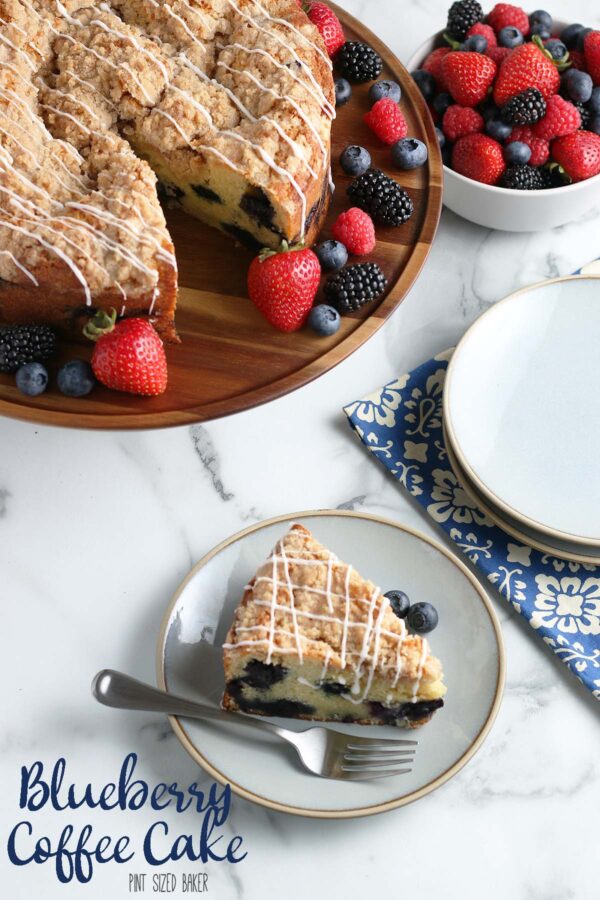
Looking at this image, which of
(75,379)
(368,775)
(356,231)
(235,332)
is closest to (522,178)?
(356,231)

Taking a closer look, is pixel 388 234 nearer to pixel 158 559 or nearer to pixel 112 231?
pixel 112 231

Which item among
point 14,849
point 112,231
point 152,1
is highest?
point 152,1

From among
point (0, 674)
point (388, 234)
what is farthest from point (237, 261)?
point (0, 674)

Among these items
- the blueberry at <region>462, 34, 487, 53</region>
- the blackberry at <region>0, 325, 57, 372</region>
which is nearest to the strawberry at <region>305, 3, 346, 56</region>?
the blueberry at <region>462, 34, 487, 53</region>

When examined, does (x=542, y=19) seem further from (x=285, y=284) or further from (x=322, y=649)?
(x=322, y=649)

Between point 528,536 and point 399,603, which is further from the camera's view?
point 528,536

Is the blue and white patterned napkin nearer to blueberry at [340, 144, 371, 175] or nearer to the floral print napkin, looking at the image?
the floral print napkin

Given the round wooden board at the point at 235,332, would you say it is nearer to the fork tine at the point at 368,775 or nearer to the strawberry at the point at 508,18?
the strawberry at the point at 508,18
